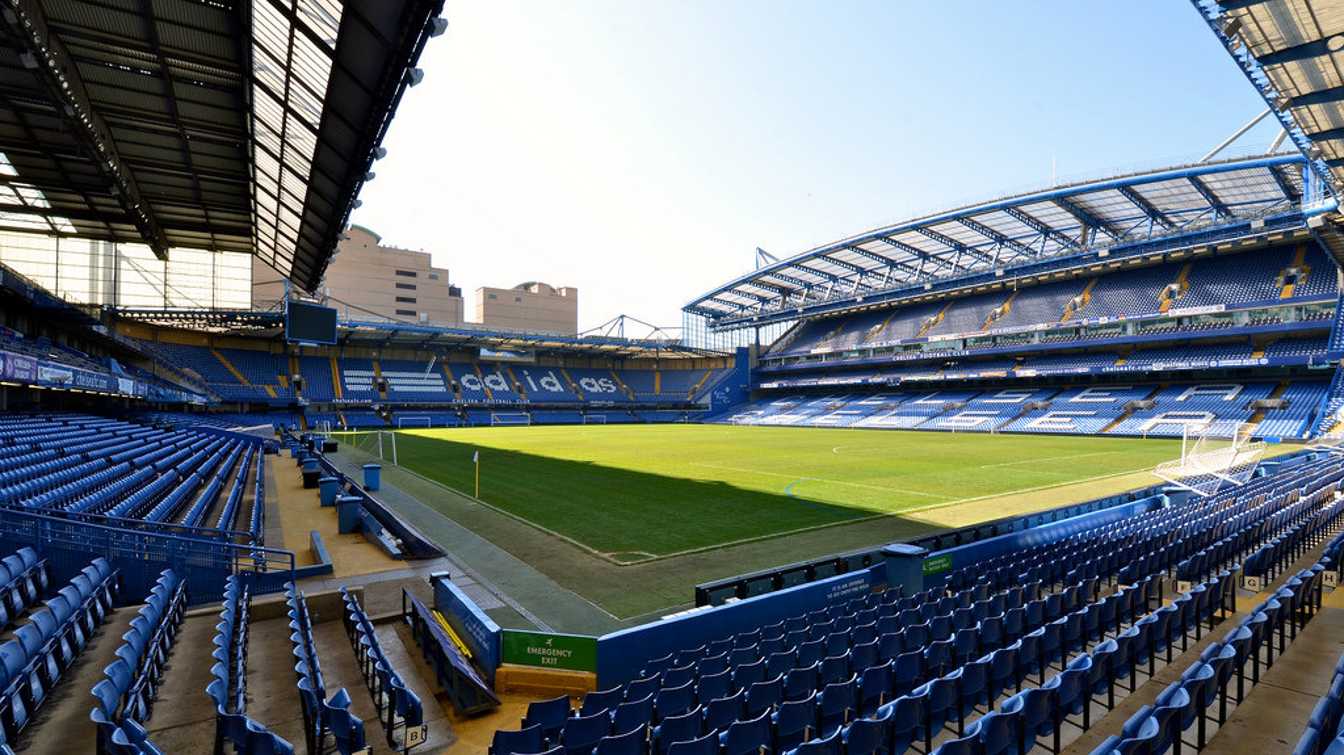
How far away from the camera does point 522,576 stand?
12.3 meters

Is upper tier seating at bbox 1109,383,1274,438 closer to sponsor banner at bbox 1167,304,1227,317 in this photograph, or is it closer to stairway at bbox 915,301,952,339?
sponsor banner at bbox 1167,304,1227,317

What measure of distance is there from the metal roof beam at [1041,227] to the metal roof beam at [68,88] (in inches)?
2078

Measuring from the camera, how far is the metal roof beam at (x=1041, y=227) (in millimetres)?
50219

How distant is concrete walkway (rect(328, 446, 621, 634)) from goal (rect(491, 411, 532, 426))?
49.1 meters

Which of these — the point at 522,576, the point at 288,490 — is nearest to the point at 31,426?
the point at 288,490

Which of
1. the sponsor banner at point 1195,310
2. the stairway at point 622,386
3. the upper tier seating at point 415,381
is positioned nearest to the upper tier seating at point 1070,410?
the sponsor banner at point 1195,310

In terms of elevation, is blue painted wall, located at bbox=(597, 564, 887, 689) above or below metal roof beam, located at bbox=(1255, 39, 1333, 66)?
below

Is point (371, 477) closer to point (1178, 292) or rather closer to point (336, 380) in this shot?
point (336, 380)

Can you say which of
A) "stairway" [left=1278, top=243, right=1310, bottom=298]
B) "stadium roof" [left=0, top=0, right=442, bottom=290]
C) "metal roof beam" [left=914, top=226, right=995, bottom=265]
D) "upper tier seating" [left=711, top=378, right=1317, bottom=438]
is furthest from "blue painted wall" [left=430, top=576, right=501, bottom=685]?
"stairway" [left=1278, top=243, right=1310, bottom=298]

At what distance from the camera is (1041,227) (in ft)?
174

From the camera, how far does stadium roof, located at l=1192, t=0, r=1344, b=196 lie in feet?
39.7

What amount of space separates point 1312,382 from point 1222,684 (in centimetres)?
5369

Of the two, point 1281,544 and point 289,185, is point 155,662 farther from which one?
point 289,185

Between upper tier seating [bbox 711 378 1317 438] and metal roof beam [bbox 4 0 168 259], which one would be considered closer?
metal roof beam [bbox 4 0 168 259]
